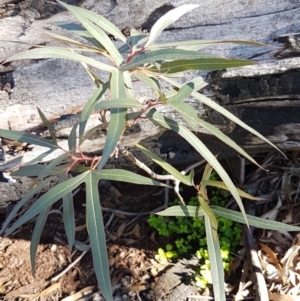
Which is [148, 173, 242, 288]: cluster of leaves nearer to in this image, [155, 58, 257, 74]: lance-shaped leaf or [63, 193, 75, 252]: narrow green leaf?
[63, 193, 75, 252]: narrow green leaf

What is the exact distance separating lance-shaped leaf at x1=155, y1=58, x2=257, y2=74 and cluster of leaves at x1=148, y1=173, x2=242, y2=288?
3.45ft

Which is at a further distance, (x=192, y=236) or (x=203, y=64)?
(x=192, y=236)

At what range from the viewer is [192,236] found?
198 centimetres

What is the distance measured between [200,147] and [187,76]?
2.01 feet

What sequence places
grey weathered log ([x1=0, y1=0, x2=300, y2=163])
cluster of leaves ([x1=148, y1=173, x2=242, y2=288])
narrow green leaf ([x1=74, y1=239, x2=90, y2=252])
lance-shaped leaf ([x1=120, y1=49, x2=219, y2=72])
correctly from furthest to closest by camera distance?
narrow green leaf ([x1=74, y1=239, x2=90, y2=252]) → cluster of leaves ([x1=148, y1=173, x2=242, y2=288]) → grey weathered log ([x1=0, y1=0, x2=300, y2=163]) → lance-shaped leaf ([x1=120, y1=49, x2=219, y2=72])

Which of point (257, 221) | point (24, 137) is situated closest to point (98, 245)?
point (24, 137)

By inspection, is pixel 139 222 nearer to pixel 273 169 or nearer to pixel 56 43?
pixel 273 169

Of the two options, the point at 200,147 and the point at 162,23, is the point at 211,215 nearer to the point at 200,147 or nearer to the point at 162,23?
the point at 200,147

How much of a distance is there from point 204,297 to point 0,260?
89cm

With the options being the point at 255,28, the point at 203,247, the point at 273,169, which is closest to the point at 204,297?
the point at 203,247

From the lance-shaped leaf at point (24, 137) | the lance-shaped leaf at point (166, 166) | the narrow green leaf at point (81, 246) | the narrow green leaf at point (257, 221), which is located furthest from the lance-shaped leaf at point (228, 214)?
the narrow green leaf at point (81, 246)

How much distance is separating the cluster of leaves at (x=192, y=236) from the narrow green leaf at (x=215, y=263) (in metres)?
0.62

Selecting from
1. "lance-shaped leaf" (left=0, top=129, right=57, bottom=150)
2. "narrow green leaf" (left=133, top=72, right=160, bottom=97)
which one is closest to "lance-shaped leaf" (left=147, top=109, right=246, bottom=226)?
"narrow green leaf" (left=133, top=72, right=160, bottom=97)

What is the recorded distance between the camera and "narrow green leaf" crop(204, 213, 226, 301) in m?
1.23
